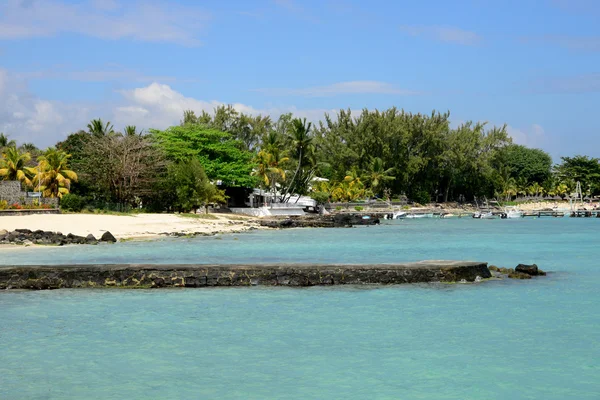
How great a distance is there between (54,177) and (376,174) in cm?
5026

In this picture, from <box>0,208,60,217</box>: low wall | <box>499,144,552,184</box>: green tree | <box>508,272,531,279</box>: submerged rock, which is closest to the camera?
<box>508,272,531,279</box>: submerged rock

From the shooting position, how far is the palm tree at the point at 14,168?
189 feet

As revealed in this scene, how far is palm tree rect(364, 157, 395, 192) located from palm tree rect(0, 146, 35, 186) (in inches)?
1842

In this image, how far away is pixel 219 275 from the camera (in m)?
19.3

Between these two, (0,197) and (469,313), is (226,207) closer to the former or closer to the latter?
(0,197)

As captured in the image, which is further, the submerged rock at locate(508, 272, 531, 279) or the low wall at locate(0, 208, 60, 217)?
the low wall at locate(0, 208, 60, 217)

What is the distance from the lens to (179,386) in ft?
32.7

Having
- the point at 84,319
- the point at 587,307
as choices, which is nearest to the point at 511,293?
the point at 587,307

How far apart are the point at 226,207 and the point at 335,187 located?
21803mm

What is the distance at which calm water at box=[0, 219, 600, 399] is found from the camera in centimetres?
996

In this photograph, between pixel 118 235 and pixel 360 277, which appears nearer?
pixel 360 277

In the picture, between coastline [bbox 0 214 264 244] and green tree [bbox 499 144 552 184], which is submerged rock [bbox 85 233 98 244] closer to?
coastline [bbox 0 214 264 244]

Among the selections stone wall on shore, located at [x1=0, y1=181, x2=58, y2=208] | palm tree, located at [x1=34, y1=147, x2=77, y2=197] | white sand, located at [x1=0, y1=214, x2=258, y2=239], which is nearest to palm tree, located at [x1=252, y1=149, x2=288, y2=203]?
white sand, located at [x1=0, y1=214, x2=258, y2=239]

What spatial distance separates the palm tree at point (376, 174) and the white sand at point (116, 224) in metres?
40.9
